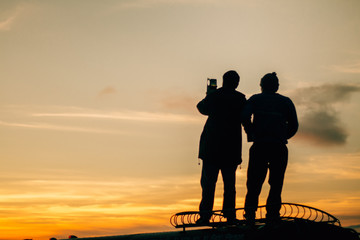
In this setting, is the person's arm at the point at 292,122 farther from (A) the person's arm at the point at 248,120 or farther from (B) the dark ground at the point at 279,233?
(B) the dark ground at the point at 279,233

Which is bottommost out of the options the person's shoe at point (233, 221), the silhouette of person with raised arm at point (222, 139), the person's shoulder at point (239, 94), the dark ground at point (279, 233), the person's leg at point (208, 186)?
the dark ground at point (279, 233)

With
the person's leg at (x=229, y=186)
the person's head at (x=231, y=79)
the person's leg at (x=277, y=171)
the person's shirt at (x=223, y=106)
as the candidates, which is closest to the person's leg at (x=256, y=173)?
the person's leg at (x=277, y=171)

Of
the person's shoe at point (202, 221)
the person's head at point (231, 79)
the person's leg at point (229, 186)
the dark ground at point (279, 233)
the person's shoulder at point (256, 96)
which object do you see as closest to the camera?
the dark ground at point (279, 233)

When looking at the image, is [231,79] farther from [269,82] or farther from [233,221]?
[233,221]

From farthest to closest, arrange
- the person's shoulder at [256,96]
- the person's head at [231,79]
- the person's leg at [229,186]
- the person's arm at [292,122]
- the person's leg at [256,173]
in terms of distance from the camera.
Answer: the person's head at [231,79]
the person's leg at [229,186]
the person's arm at [292,122]
the person's shoulder at [256,96]
the person's leg at [256,173]

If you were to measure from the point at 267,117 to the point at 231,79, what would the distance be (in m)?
1.13

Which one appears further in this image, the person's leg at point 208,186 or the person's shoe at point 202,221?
the person's leg at point 208,186

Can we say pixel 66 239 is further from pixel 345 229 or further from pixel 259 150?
pixel 345 229

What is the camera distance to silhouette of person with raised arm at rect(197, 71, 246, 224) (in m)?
10.5

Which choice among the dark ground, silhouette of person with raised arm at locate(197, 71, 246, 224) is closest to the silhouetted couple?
silhouette of person with raised arm at locate(197, 71, 246, 224)

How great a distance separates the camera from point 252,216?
959 centimetres

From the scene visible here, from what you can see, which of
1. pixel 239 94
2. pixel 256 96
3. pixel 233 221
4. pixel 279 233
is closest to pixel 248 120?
pixel 256 96

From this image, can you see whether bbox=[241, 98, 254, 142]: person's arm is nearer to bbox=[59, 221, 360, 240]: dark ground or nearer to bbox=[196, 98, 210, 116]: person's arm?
bbox=[196, 98, 210, 116]: person's arm

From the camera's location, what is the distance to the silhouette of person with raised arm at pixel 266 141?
987 centimetres
